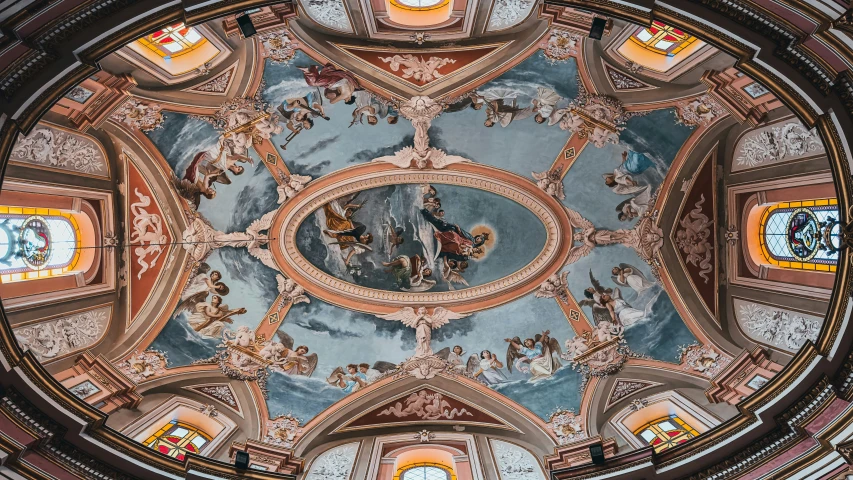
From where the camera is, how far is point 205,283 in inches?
747

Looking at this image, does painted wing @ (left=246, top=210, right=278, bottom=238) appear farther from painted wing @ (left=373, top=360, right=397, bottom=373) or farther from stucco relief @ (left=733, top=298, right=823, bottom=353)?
stucco relief @ (left=733, top=298, right=823, bottom=353)

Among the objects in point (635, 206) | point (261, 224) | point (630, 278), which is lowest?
point (630, 278)

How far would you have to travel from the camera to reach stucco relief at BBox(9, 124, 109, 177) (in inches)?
581

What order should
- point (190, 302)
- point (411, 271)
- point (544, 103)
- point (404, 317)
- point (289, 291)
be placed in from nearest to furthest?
point (544, 103) → point (190, 302) → point (289, 291) → point (404, 317) → point (411, 271)

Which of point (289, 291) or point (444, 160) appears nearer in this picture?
point (444, 160)

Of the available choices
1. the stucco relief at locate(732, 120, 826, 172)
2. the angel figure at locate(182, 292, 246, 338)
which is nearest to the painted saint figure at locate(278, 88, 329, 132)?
the angel figure at locate(182, 292, 246, 338)

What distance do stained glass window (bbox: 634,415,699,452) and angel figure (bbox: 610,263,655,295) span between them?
363 centimetres

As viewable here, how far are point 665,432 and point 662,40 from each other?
357 inches

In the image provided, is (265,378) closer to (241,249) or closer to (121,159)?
(241,249)

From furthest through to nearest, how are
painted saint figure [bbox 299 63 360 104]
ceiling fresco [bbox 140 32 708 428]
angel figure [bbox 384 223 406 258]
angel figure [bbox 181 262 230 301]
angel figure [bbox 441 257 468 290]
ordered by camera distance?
angel figure [bbox 441 257 468 290]
angel figure [bbox 384 223 406 258]
angel figure [bbox 181 262 230 301]
ceiling fresco [bbox 140 32 708 428]
painted saint figure [bbox 299 63 360 104]

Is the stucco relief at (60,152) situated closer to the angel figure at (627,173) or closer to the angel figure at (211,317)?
the angel figure at (211,317)

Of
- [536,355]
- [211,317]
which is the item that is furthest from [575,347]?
[211,317]

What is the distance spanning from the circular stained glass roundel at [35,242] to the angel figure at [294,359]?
641 cm

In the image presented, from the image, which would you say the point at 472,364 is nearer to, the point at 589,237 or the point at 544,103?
the point at 589,237
